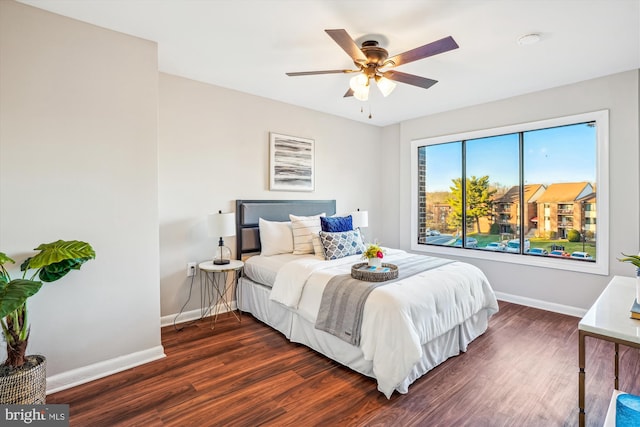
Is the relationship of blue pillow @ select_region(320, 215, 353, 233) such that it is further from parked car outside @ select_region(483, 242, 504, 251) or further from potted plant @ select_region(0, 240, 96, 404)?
potted plant @ select_region(0, 240, 96, 404)

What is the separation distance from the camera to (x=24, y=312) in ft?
6.35

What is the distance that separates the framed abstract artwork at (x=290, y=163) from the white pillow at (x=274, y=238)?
60 centimetres

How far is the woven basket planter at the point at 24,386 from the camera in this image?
1.73 meters

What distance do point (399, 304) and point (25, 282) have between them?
230 cm

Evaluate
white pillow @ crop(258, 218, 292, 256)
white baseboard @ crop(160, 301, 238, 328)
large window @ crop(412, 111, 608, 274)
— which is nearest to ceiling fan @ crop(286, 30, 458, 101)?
white pillow @ crop(258, 218, 292, 256)

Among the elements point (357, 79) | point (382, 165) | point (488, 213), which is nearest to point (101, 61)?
point (357, 79)

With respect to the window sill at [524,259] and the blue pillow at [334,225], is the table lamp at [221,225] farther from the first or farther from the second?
the window sill at [524,259]

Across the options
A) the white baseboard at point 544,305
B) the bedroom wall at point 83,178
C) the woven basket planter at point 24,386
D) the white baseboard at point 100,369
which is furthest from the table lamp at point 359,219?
the woven basket planter at point 24,386

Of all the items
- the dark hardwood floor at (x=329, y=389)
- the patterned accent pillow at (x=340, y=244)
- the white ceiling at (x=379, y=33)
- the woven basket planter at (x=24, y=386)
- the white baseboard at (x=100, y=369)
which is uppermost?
the white ceiling at (x=379, y=33)

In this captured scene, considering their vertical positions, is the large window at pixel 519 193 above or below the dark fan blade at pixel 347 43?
below

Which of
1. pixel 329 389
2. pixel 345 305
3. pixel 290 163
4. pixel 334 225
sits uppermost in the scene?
pixel 290 163

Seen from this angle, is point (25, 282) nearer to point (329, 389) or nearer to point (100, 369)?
point (100, 369)

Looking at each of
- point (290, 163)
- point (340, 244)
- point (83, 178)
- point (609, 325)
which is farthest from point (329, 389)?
point (290, 163)

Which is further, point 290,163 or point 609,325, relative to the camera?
point 290,163
